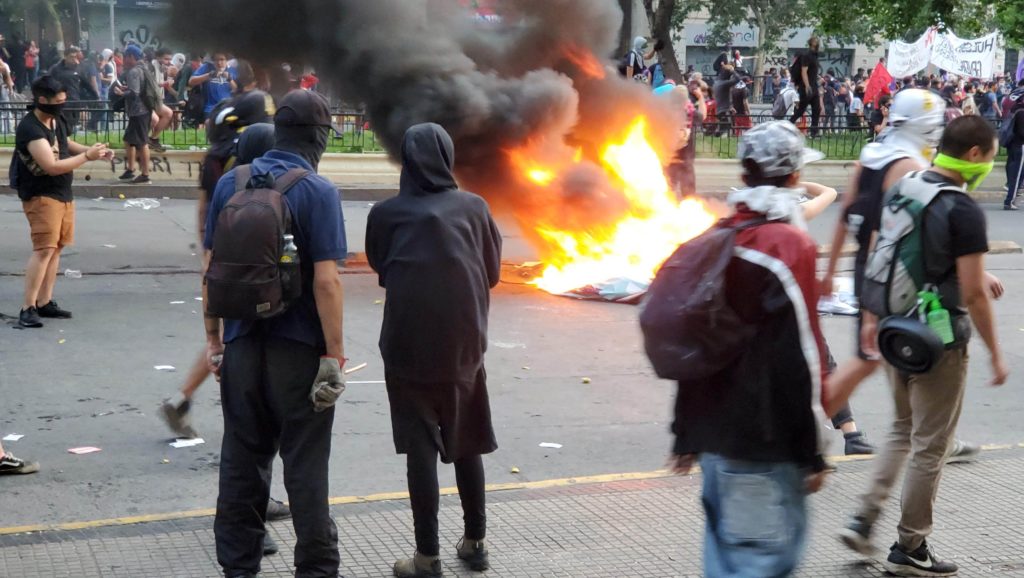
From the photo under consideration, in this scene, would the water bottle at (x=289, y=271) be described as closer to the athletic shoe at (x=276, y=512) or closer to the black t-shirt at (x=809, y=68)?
the athletic shoe at (x=276, y=512)

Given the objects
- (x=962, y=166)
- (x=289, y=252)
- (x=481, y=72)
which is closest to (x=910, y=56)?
(x=481, y=72)

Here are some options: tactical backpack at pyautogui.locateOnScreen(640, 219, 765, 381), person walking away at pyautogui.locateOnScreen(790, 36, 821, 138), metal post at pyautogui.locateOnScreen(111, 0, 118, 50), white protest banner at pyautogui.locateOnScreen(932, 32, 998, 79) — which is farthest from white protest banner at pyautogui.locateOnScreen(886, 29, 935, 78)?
tactical backpack at pyautogui.locateOnScreen(640, 219, 765, 381)

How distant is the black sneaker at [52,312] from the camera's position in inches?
352

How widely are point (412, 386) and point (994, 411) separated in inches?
169

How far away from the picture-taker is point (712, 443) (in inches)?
132

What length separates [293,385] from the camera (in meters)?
4.12

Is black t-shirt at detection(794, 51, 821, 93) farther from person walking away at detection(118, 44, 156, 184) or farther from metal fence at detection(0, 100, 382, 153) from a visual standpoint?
person walking away at detection(118, 44, 156, 184)

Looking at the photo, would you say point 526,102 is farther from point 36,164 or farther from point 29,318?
point 29,318

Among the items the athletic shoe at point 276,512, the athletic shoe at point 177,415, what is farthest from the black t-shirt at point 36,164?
the athletic shoe at point 276,512

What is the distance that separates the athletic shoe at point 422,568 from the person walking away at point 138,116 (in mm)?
12921

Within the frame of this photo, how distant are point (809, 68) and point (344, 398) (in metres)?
17.2

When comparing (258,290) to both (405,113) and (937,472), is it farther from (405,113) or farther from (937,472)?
(405,113)

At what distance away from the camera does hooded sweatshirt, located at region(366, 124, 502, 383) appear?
436cm

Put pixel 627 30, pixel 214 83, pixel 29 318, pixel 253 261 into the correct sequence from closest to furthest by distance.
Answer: pixel 253 261 → pixel 29 318 → pixel 214 83 → pixel 627 30
